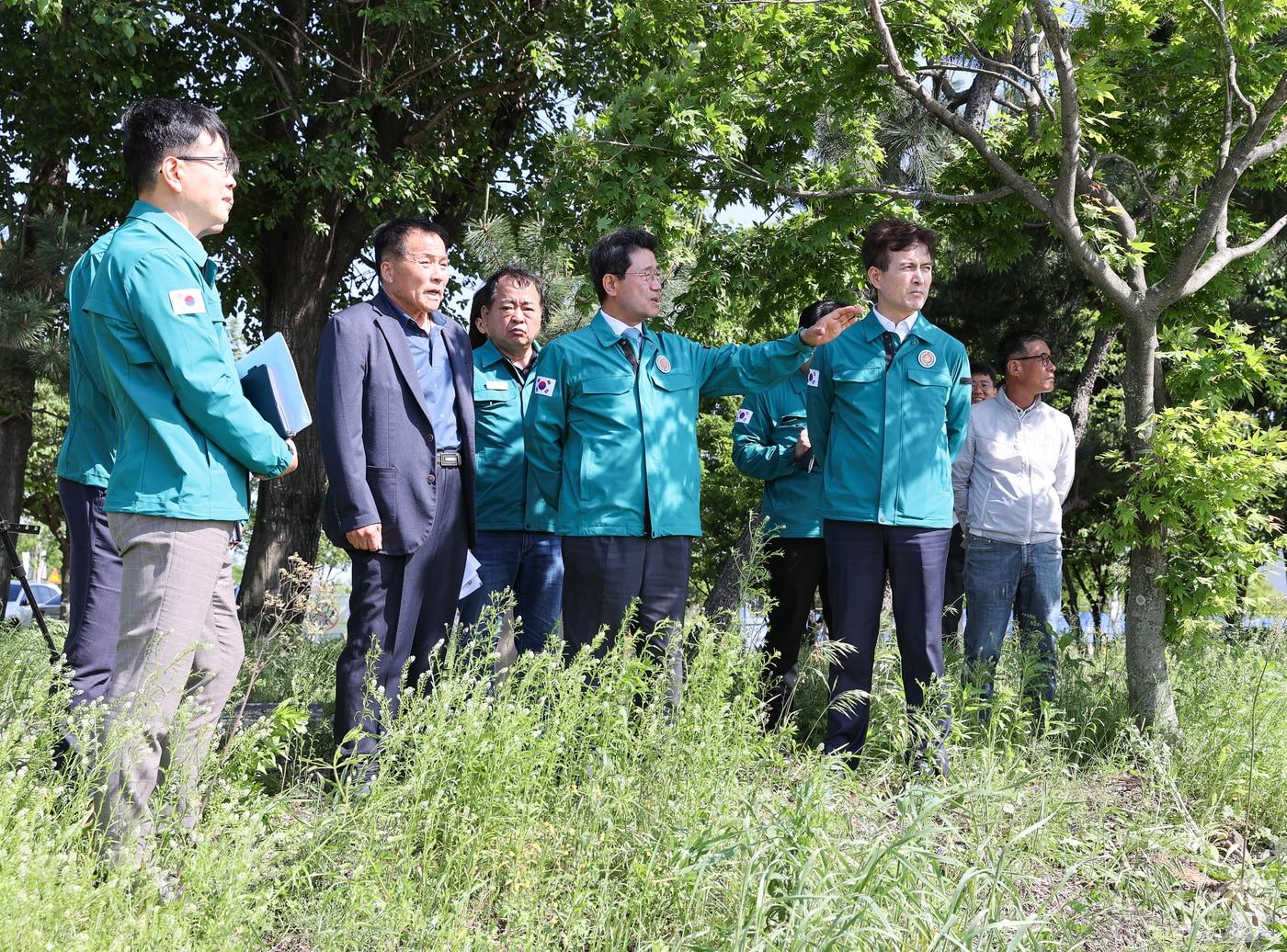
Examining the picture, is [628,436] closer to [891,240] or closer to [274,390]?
[891,240]

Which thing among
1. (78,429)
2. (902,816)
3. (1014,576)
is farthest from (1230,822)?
(78,429)

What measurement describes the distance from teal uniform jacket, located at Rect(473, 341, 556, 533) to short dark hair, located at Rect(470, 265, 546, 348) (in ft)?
0.68

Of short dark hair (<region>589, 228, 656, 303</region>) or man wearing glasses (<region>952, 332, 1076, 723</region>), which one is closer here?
short dark hair (<region>589, 228, 656, 303</region>)

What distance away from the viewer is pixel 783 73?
23.2 feet

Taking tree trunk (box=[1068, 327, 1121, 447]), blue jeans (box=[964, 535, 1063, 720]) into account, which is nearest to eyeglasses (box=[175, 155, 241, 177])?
blue jeans (box=[964, 535, 1063, 720])

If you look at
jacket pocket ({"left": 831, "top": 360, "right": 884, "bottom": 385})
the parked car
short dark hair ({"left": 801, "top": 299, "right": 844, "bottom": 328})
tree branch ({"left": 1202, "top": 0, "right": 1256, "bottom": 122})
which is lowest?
the parked car

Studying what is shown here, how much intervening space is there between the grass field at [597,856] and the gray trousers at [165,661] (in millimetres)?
88

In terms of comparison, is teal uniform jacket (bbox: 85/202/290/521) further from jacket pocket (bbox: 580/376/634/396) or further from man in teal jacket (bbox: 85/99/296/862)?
jacket pocket (bbox: 580/376/634/396)

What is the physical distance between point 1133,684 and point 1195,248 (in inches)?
81.6

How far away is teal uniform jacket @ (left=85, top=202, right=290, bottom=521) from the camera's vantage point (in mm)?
2998

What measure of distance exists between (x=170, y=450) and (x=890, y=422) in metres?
2.83

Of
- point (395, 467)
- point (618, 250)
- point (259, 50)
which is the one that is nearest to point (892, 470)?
point (618, 250)

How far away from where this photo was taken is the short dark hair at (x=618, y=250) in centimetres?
468

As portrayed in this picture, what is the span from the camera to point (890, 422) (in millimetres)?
4688
